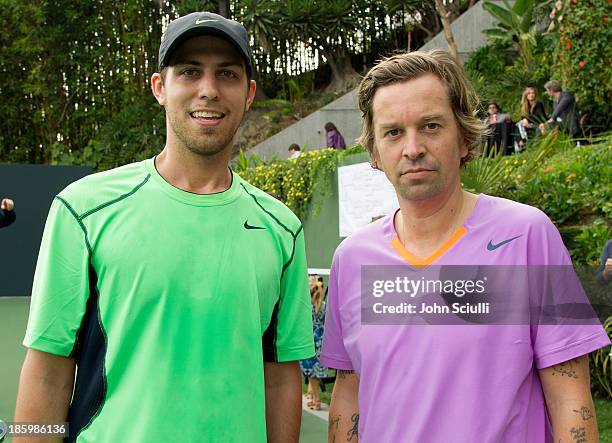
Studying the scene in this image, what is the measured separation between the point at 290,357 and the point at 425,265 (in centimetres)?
53

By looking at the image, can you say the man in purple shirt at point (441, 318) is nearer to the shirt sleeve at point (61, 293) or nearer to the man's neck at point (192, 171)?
the man's neck at point (192, 171)

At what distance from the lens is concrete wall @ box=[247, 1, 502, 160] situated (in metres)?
21.0

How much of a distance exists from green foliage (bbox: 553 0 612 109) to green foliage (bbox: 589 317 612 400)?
5741 millimetres

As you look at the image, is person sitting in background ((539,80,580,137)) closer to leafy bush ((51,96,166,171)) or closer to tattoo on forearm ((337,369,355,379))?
tattoo on forearm ((337,369,355,379))

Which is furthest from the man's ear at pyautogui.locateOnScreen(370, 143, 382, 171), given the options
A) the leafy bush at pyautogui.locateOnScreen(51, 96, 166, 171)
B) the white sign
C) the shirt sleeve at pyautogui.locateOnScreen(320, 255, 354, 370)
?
the leafy bush at pyautogui.locateOnScreen(51, 96, 166, 171)

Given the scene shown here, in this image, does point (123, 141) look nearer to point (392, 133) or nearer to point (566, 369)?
point (392, 133)

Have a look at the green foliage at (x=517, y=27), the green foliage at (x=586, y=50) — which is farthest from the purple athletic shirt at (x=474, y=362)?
the green foliage at (x=517, y=27)

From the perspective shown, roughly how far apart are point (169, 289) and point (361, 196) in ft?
26.3

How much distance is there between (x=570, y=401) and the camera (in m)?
2.08

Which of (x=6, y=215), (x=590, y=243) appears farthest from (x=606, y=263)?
(x=6, y=215)

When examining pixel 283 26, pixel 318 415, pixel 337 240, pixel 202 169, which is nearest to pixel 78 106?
pixel 283 26

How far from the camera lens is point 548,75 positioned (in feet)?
55.7

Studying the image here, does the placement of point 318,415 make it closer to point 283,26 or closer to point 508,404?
point 508,404

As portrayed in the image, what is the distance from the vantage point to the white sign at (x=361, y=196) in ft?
31.3
